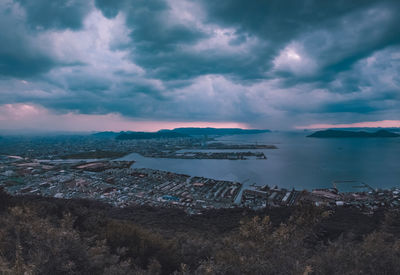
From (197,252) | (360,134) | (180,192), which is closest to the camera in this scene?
(197,252)

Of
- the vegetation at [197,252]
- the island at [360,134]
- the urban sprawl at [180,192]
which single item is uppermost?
the island at [360,134]

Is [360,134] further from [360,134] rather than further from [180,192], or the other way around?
[180,192]

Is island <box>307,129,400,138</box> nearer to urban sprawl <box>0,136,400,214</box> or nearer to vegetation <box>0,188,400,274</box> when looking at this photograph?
urban sprawl <box>0,136,400,214</box>

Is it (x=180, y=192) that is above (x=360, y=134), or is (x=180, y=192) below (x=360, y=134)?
below

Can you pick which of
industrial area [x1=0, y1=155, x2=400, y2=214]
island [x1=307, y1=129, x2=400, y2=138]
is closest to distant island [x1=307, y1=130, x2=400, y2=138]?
island [x1=307, y1=129, x2=400, y2=138]

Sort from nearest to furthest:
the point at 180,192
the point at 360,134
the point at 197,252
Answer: the point at 197,252
the point at 180,192
the point at 360,134

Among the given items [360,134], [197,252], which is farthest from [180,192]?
[360,134]

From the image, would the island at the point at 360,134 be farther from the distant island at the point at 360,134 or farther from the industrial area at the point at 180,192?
the industrial area at the point at 180,192

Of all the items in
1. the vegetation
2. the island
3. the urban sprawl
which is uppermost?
the island

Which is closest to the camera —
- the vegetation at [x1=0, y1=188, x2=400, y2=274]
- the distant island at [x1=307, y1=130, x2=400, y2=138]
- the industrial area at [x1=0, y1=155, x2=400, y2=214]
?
the vegetation at [x1=0, y1=188, x2=400, y2=274]

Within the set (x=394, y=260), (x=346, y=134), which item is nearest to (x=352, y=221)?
(x=394, y=260)

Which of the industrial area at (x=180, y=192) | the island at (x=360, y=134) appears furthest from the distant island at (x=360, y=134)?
the industrial area at (x=180, y=192)

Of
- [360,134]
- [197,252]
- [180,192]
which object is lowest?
[180,192]
